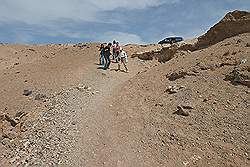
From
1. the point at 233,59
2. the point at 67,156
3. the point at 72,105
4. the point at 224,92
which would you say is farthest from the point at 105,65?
the point at 67,156

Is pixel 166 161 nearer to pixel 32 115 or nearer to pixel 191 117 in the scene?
pixel 191 117

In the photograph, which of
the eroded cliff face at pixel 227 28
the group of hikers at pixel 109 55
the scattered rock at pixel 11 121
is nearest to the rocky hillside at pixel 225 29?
the eroded cliff face at pixel 227 28

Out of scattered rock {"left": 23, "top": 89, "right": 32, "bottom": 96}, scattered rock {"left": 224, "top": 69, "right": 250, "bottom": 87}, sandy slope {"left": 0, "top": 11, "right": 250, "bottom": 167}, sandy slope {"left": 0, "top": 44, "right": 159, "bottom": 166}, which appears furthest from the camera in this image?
scattered rock {"left": 23, "top": 89, "right": 32, "bottom": 96}

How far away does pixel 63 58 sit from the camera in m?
25.9

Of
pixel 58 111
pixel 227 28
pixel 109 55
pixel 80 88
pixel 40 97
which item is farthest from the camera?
pixel 109 55

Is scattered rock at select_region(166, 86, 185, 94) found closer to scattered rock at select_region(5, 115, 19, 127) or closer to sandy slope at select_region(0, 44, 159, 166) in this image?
sandy slope at select_region(0, 44, 159, 166)

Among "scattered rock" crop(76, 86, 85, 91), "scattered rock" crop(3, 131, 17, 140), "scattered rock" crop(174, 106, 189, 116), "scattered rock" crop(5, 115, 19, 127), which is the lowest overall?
"scattered rock" crop(3, 131, 17, 140)

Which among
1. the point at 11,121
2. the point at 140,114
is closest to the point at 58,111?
the point at 11,121

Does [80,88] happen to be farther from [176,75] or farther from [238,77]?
[238,77]

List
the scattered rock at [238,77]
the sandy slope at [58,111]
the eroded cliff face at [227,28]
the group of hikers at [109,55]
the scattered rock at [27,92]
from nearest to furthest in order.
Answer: the sandy slope at [58,111]
the scattered rock at [238,77]
the scattered rock at [27,92]
the eroded cliff face at [227,28]
the group of hikers at [109,55]

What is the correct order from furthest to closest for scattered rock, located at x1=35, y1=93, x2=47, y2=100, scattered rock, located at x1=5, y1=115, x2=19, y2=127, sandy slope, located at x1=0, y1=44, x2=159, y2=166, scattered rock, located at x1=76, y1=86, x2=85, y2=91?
scattered rock, located at x1=76, y1=86, x2=85, y2=91 → scattered rock, located at x1=35, y1=93, x2=47, y2=100 → scattered rock, located at x1=5, y1=115, x2=19, y2=127 → sandy slope, located at x1=0, y1=44, x2=159, y2=166

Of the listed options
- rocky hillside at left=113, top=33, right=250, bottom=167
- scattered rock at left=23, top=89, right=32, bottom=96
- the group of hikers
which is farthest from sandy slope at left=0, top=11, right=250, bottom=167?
the group of hikers

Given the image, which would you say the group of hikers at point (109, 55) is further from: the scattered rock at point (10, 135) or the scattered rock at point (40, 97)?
the scattered rock at point (10, 135)

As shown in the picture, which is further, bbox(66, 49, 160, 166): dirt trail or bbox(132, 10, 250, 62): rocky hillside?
bbox(132, 10, 250, 62): rocky hillside
